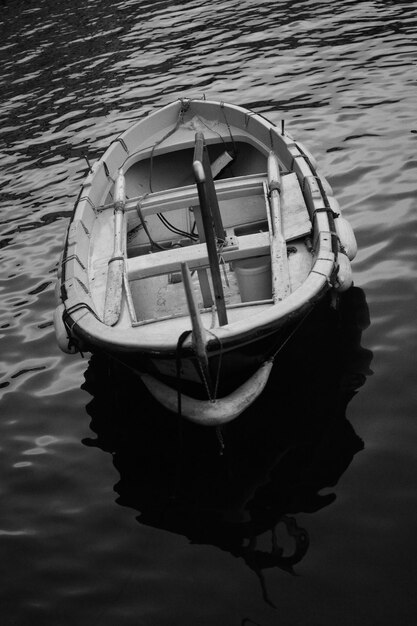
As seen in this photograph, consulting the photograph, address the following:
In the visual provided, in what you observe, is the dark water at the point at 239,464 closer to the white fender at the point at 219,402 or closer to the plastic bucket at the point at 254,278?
the white fender at the point at 219,402

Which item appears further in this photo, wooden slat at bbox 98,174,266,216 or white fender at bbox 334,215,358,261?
wooden slat at bbox 98,174,266,216

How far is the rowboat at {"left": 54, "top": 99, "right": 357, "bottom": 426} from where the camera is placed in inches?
224

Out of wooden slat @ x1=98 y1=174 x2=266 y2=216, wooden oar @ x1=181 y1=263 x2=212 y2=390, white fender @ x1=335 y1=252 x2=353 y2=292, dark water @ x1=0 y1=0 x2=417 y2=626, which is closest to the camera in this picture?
wooden oar @ x1=181 y1=263 x2=212 y2=390

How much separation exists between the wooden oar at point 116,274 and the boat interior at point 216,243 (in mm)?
88

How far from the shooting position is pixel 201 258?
6.90m

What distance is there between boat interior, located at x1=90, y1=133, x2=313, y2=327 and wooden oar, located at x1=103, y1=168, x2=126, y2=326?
0.29 ft

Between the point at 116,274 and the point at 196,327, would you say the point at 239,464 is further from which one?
the point at 116,274

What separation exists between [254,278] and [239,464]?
2.05 m

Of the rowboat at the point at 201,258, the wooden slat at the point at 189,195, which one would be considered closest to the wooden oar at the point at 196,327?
the rowboat at the point at 201,258

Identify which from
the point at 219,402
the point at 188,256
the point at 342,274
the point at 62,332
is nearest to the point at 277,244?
the point at 342,274

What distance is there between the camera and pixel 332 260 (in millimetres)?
6453

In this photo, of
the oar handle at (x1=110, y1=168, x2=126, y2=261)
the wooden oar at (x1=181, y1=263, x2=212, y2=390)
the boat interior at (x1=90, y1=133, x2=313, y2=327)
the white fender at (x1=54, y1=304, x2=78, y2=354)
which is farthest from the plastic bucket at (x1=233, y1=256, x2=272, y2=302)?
the wooden oar at (x1=181, y1=263, x2=212, y2=390)

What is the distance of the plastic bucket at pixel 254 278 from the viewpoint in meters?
7.23

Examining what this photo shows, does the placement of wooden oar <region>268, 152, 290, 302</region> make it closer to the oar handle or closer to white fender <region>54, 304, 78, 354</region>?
the oar handle
